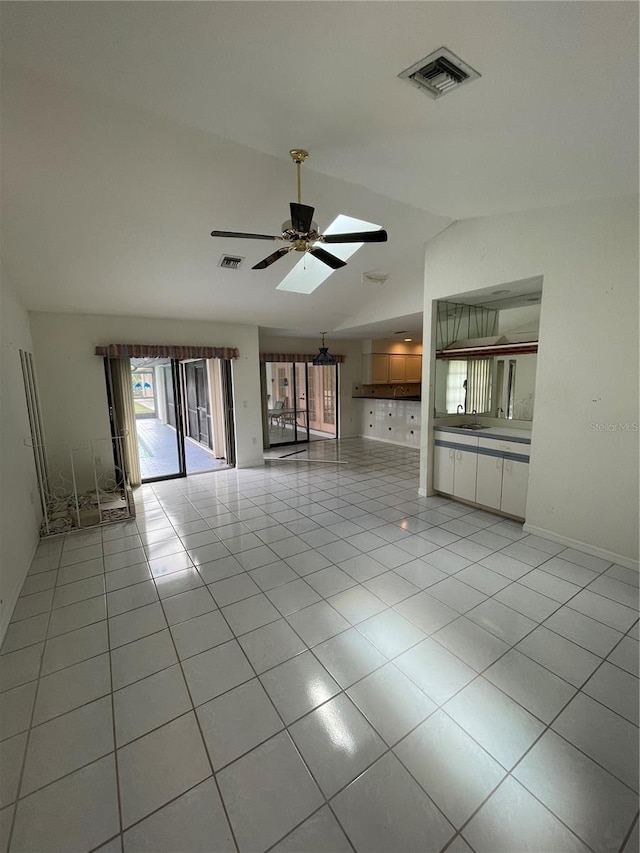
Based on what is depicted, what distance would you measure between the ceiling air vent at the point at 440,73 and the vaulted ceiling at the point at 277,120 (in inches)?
1.6

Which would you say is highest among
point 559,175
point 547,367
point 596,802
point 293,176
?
point 293,176

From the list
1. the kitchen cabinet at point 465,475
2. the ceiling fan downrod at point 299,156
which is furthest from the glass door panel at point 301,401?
the ceiling fan downrod at point 299,156

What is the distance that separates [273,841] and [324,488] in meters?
3.87

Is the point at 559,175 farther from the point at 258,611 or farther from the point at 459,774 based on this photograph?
the point at 258,611

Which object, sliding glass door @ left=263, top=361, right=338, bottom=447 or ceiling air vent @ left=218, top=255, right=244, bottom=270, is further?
sliding glass door @ left=263, top=361, right=338, bottom=447

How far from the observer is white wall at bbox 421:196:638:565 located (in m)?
2.66

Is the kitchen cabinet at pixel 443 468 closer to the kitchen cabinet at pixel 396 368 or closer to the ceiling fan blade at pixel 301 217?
the ceiling fan blade at pixel 301 217

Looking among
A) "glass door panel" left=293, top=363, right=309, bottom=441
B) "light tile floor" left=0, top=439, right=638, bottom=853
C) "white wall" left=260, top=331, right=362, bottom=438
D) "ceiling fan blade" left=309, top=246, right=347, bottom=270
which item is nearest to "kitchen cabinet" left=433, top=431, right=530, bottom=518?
"light tile floor" left=0, top=439, right=638, bottom=853

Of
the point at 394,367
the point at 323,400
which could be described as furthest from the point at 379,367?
the point at 323,400

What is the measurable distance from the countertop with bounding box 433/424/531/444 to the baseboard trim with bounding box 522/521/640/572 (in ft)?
2.82

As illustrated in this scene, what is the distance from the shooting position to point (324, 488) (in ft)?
16.4

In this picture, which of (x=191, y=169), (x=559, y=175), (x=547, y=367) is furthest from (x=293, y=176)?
(x=547, y=367)

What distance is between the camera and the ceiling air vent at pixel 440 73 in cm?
149

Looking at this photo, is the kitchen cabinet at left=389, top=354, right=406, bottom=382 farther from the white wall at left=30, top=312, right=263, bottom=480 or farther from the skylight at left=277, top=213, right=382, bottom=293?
the white wall at left=30, top=312, right=263, bottom=480
